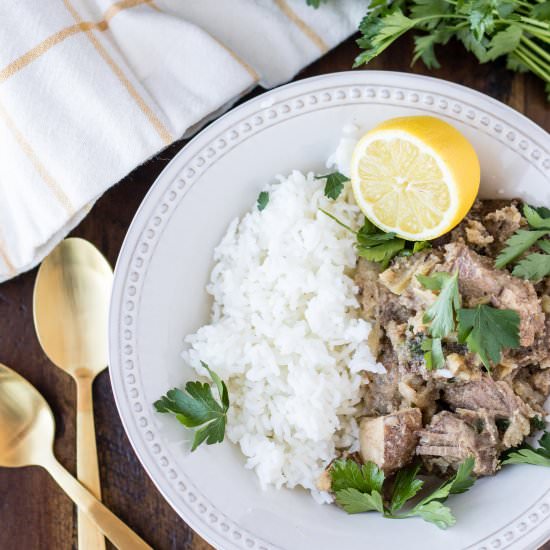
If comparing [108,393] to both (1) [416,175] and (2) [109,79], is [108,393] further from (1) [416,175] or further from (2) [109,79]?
(1) [416,175]

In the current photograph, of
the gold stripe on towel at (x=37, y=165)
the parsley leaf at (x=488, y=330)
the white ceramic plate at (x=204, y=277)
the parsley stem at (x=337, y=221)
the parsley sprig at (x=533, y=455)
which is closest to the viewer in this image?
the parsley leaf at (x=488, y=330)

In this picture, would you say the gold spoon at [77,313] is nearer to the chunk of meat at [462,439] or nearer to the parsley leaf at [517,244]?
the chunk of meat at [462,439]

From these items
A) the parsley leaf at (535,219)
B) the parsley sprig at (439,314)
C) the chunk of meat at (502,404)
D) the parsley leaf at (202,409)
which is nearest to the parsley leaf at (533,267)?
the parsley leaf at (535,219)

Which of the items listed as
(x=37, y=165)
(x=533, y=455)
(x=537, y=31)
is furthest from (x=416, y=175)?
(x=37, y=165)

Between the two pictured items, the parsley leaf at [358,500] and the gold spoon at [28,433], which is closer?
the parsley leaf at [358,500]

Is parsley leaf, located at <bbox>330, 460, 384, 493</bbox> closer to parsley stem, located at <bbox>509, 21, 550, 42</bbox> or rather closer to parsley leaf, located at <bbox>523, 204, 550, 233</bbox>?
parsley leaf, located at <bbox>523, 204, 550, 233</bbox>
